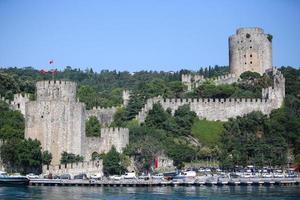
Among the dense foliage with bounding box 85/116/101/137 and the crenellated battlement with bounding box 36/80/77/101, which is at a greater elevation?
the crenellated battlement with bounding box 36/80/77/101

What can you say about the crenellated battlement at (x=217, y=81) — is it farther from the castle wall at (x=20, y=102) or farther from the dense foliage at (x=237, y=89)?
the castle wall at (x=20, y=102)

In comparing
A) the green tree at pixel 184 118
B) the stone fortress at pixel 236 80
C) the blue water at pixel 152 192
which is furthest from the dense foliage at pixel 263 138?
the blue water at pixel 152 192

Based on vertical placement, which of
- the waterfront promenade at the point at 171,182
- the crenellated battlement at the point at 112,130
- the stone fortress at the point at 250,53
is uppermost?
the stone fortress at the point at 250,53

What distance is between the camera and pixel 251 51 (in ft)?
306

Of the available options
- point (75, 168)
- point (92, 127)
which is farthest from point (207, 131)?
point (75, 168)

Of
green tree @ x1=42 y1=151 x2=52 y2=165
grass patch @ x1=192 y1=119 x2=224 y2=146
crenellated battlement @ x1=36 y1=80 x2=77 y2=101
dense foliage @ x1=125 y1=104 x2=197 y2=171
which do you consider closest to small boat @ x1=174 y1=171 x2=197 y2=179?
dense foliage @ x1=125 y1=104 x2=197 y2=171

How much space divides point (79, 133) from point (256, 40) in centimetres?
3375

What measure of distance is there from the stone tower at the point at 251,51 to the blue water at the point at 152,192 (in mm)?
30818

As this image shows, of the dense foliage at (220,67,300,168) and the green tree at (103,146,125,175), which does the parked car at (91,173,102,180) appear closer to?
the green tree at (103,146,125,175)

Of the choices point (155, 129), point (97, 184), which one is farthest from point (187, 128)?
point (97, 184)

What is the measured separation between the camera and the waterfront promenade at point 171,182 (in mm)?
64062

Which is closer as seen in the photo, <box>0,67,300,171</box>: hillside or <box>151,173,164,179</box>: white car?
Result: <box>151,173,164,179</box>: white car

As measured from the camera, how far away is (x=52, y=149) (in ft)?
218

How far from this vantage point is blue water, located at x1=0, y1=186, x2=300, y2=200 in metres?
53.7
